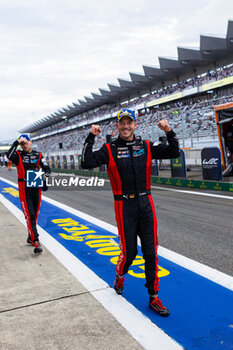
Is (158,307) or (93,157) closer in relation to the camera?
(158,307)

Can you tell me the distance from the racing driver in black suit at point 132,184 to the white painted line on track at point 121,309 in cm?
25

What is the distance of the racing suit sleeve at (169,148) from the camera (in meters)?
3.12

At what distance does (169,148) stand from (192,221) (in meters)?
3.85

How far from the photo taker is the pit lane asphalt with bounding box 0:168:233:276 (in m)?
4.61

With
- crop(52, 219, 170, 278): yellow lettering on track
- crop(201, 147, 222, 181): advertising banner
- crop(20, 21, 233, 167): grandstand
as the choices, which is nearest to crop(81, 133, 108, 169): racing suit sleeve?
crop(52, 219, 170, 278): yellow lettering on track

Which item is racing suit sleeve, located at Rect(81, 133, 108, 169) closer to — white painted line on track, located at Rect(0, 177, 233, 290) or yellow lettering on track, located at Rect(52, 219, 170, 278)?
yellow lettering on track, located at Rect(52, 219, 170, 278)

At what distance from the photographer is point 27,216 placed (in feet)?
17.4

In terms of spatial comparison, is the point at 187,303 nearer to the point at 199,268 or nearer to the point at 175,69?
the point at 199,268

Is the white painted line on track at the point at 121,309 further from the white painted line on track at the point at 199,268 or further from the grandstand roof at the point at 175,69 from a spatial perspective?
the grandstand roof at the point at 175,69

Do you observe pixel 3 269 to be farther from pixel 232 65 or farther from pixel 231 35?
pixel 232 65

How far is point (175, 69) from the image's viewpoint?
4225cm

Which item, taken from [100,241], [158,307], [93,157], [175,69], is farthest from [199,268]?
[175,69]

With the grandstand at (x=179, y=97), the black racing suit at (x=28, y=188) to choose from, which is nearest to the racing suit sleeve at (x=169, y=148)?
the black racing suit at (x=28, y=188)

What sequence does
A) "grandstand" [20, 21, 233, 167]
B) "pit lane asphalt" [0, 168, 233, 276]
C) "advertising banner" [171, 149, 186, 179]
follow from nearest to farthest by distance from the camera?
"pit lane asphalt" [0, 168, 233, 276]
"advertising banner" [171, 149, 186, 179]
"grandstand" [20, 21, 233, 167]
